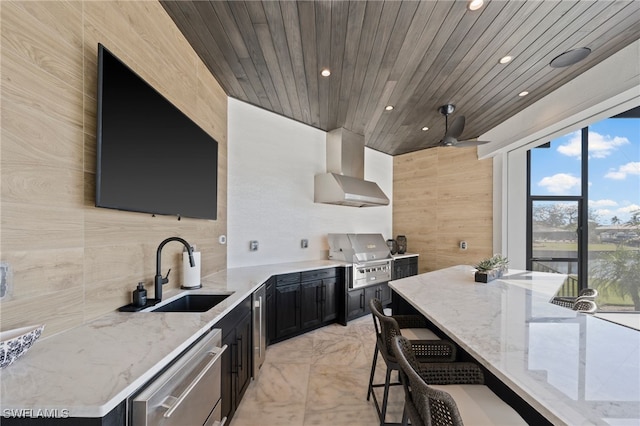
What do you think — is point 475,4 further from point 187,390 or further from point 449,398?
point 187,390

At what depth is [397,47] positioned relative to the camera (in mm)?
2211

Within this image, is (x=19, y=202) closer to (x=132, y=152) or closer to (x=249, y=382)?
(x=132, y=152)

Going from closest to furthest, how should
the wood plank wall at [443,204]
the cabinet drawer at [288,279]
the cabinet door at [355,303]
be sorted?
the cabinet drawer at [288,279]
the cabinet door at [355,303]
the wood plank wall at [443,204]

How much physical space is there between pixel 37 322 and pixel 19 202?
1.54 ft

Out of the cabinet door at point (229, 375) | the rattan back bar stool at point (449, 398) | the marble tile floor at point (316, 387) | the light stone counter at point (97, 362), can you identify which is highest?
the light stone counter at point (97, 362)

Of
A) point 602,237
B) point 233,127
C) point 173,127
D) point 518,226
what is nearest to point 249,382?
point 173,127

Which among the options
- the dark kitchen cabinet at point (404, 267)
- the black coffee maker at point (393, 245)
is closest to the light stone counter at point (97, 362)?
the dark kitchen cabinet at point (404, 267)

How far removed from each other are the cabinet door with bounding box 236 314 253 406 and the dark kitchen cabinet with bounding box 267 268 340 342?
28.5 inches

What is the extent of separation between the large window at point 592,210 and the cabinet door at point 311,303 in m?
3.32

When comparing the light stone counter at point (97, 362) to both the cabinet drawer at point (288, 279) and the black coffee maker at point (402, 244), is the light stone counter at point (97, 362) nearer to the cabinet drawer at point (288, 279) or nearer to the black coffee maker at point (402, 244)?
the cabinet drawer at point (288, 279)

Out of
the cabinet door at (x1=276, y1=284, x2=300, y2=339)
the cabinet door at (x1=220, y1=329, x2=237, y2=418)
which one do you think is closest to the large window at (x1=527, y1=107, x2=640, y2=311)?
the cabinet door at (x1=276, y1=284, x2=300, y2=339)

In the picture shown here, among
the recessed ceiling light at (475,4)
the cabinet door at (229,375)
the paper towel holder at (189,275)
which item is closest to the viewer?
the cabinet door at (229,375)

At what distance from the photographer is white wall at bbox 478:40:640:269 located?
229 cm

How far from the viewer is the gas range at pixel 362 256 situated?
12.5 ft
